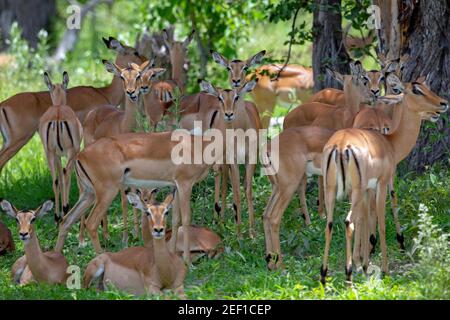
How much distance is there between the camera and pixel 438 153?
8734 millimetres

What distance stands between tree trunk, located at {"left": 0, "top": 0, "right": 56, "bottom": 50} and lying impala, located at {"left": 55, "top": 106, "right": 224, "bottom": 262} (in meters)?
10.5

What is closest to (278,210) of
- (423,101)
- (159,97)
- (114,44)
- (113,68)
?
(423,101)

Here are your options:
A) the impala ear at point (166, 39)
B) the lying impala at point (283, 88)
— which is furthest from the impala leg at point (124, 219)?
the lying impala at point (283, 88)

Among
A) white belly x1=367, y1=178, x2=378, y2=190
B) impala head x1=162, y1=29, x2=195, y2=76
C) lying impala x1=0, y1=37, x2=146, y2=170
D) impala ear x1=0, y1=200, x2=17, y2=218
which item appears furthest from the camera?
impala head x1=162, y1=29, x2=195, y2=76

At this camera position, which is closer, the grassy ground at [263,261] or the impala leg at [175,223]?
the grassy ground at [263,261]

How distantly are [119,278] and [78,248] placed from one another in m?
1.29

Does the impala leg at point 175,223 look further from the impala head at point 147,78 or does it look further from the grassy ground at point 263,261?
the impala head at point 147,78

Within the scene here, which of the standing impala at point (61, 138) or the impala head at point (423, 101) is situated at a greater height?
the impala head at point (423, 101)

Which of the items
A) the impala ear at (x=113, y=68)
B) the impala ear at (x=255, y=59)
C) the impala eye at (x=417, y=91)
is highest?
the impala ear at (x=255, y=59)

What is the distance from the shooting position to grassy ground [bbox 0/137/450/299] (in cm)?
630

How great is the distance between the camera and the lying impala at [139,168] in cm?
735

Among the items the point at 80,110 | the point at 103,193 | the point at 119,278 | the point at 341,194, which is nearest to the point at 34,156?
the point at 80,110

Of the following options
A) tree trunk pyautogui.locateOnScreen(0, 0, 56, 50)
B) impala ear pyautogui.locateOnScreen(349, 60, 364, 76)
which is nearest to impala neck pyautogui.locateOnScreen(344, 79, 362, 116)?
impala ear pyautogui.locateOnScreen(349, 60, 364, 76)

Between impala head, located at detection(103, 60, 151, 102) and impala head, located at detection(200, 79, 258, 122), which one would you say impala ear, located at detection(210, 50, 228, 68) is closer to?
impala head, located at detection(103, 60, 151, 102)
